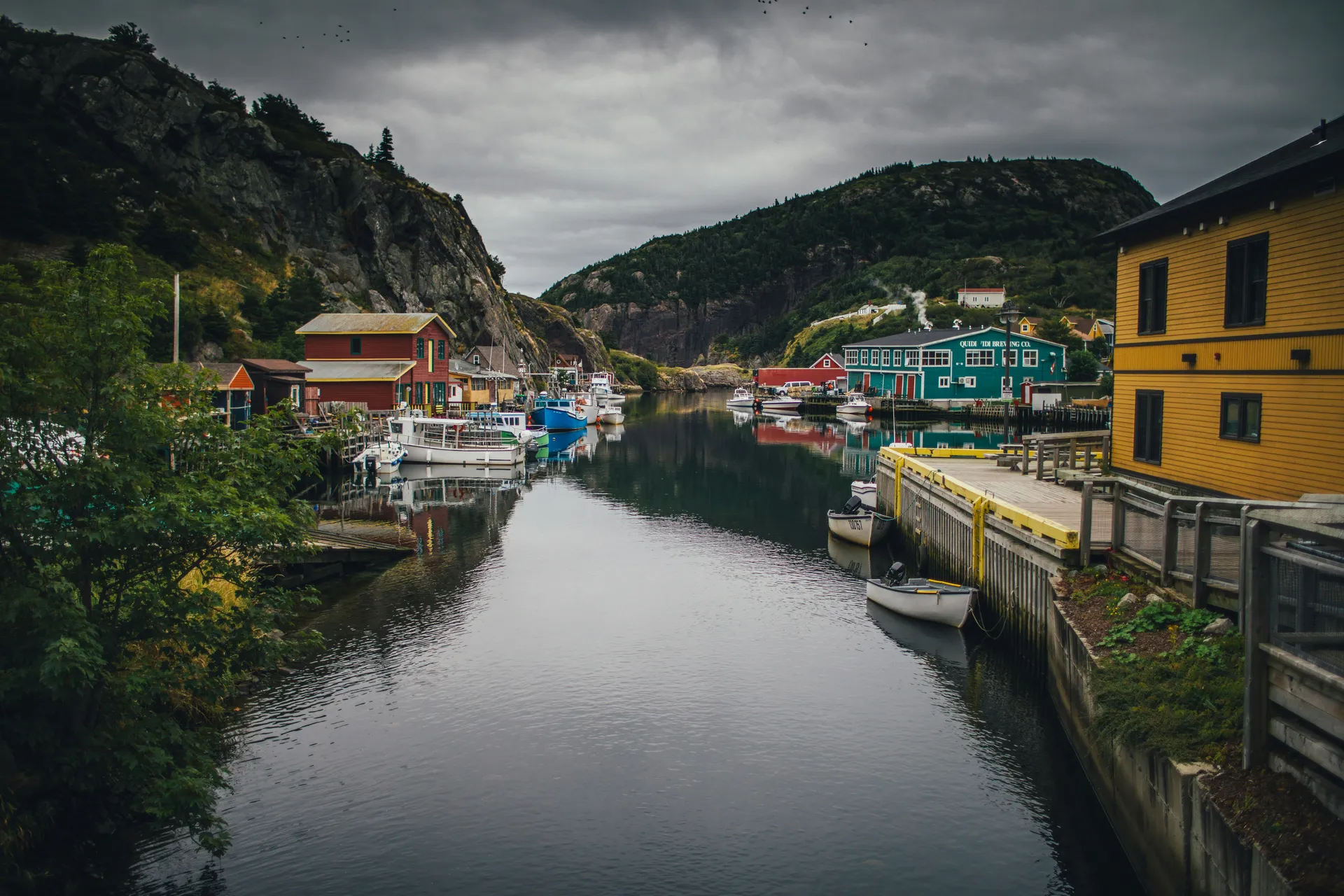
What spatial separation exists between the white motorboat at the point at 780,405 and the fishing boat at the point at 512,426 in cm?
5536

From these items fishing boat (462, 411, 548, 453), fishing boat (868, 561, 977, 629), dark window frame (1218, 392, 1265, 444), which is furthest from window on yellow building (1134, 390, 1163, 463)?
A: fishing boat (462, 411, 548, 453)

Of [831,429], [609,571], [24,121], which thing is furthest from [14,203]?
[831,429]

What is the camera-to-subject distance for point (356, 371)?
73.8 m

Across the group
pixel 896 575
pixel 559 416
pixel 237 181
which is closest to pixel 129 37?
pixel 237 181

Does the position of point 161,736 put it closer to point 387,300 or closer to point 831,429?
point 831,429

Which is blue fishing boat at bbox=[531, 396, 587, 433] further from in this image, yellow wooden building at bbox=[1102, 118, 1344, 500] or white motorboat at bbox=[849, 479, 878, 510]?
yellow wooden building at bbox=[1102, 118, 1344, 500]

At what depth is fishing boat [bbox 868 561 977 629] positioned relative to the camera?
1031 inches

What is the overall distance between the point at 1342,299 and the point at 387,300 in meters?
104

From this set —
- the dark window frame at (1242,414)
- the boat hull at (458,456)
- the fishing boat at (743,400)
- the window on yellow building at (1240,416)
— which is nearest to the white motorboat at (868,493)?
the dark window frame at (1242,414)

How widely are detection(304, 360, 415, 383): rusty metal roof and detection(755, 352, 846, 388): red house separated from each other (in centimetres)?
8190

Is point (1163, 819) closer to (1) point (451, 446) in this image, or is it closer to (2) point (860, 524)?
(2) point (860, 524)

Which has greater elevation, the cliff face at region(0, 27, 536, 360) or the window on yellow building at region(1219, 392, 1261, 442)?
the cliff face at region(0, 27, 536, 360)

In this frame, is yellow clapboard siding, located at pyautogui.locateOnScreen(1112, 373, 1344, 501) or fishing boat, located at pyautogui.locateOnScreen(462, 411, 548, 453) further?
fishing boat, located at pyautogui.locateOnScreen(462, 411, 548, 453)

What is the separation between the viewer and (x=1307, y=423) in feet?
68.7
